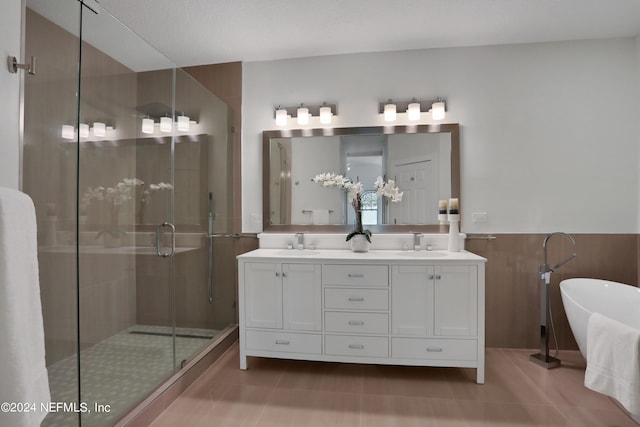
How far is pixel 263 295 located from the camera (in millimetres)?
2494

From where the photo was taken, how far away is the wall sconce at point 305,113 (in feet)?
9.70

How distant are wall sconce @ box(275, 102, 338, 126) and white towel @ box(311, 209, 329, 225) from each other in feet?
2.59

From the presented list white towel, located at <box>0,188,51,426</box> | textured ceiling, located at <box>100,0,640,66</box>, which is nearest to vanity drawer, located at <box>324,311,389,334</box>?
white towel, located at <box>0,188,51,426</box>

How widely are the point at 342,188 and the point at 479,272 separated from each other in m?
1.27

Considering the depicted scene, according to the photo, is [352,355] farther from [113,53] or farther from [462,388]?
[113,53]

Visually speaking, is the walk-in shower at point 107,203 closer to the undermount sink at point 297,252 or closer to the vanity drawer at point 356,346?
the undermount sink at point 297,252

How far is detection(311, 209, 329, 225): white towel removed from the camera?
299 cm

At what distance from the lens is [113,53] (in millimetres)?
1857

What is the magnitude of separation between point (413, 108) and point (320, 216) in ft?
4.01

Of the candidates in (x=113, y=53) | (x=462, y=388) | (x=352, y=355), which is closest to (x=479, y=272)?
(x=462, y=388)

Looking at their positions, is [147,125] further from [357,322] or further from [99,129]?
[357,322]

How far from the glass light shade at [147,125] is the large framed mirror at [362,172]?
44.6 inches

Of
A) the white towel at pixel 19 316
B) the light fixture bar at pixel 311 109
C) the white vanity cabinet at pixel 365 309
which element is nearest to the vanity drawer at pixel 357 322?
the white vanity cabinet at pixel 365 309

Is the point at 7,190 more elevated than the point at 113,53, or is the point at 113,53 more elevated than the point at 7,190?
the point at 113,53
